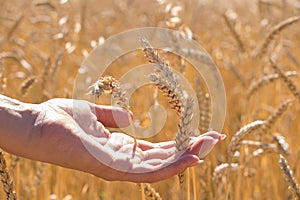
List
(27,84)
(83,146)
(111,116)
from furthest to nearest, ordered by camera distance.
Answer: (27,84) → (111,116) → (83,146)

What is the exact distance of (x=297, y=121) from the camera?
9.10 feet

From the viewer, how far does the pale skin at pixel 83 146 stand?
1.15 metres

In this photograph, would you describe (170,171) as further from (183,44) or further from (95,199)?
(95,199)

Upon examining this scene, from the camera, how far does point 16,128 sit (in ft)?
4.08

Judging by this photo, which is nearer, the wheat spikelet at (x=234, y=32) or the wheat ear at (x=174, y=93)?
the wheat ear at (x=174, y=93)

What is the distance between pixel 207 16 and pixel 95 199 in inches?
150

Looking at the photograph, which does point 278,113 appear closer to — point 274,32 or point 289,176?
point 274,32

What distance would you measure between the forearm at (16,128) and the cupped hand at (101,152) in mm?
17

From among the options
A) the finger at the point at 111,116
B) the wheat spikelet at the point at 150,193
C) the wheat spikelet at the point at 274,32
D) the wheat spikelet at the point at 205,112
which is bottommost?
the wheat spikelet at the point at 150,193

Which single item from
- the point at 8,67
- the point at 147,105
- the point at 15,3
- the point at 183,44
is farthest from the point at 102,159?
the point at 15,3

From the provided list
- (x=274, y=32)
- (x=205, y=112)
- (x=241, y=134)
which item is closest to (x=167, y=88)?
(x=241, y=134)

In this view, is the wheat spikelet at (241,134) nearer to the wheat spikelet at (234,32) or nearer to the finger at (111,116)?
the finger at (111,116)

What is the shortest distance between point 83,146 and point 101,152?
37 millimetres

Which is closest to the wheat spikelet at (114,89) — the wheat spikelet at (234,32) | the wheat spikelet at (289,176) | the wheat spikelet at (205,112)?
the wheat spikelet at (289,176)
